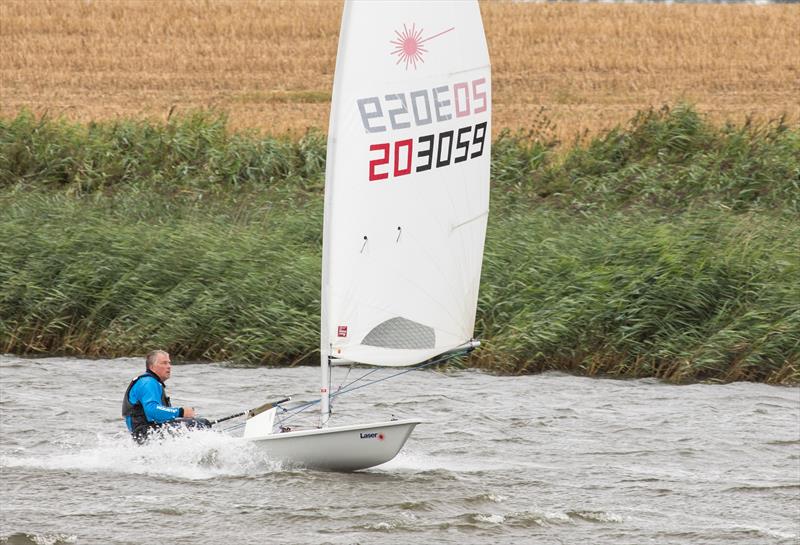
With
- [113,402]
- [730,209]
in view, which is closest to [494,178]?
[730,209]

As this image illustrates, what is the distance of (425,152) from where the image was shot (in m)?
10.8

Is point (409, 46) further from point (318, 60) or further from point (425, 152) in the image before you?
point (318, 60)

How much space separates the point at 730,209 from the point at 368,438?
29.0ft

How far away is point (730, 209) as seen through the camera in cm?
1781

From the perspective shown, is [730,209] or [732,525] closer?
[732,525]

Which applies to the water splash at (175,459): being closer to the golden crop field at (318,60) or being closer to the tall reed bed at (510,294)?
the tall reed bed at (510,294)

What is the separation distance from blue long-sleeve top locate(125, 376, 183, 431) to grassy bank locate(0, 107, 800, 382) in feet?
13.7

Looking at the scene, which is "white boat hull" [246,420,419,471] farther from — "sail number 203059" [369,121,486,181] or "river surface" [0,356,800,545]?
"sail number 203059" [369,121,486,181]

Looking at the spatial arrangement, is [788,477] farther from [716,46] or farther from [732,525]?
[716,46]

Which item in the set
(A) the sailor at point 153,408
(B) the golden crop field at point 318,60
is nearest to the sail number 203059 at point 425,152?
(A) the sailor at point 153,408

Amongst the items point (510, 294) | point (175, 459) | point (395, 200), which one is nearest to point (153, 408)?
point (175, 459)

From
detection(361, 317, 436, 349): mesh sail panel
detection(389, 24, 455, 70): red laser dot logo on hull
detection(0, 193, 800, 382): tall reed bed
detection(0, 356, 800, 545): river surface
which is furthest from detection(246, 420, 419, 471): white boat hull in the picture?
detection(0, 193, 800, 382): tall reed bed

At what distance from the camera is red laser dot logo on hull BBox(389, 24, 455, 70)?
34.4ft

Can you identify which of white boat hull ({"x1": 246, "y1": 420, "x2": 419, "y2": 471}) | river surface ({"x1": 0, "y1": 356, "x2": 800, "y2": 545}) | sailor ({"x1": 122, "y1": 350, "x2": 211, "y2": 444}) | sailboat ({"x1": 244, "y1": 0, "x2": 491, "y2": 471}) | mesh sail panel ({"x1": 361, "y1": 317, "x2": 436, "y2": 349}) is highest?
sailboat ({"x1": 244, "y1": 0, "x2": 491, "y2": 471})
